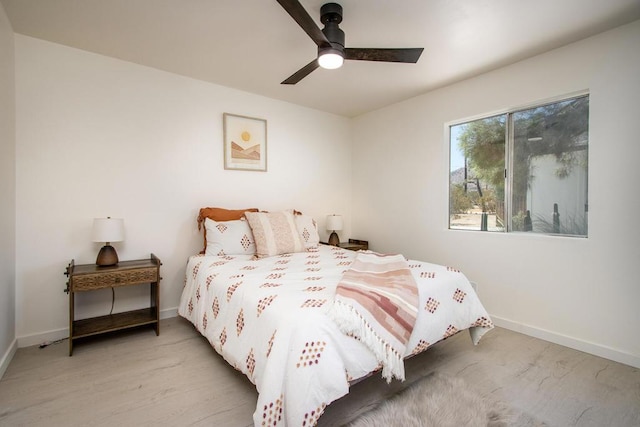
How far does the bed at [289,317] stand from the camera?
1.31 metres

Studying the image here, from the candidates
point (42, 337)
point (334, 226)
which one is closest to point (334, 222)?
point (334, 226)

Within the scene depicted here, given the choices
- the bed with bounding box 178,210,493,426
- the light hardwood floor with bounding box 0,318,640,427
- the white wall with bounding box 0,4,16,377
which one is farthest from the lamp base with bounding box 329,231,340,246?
the white wall with bounding box 0,4,16,377

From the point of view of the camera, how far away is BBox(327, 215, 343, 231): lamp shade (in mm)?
4016

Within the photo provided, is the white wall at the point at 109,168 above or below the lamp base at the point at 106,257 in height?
above

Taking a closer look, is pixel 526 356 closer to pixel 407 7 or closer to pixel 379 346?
pixel 379 346

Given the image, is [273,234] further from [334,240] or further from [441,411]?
[441,411]

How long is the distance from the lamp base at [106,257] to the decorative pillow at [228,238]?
2.45 ft

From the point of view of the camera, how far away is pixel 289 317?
145 centimetres

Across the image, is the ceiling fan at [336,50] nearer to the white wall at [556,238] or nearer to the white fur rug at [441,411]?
the white wall at [556,238]

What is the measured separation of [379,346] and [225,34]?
2.47m

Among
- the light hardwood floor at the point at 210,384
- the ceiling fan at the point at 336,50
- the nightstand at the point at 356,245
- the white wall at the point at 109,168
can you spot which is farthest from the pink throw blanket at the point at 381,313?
the white wall at the point at 109,168

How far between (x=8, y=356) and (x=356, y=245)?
340cm

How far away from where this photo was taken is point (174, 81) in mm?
3041

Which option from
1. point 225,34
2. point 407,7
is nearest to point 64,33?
point 225,34
